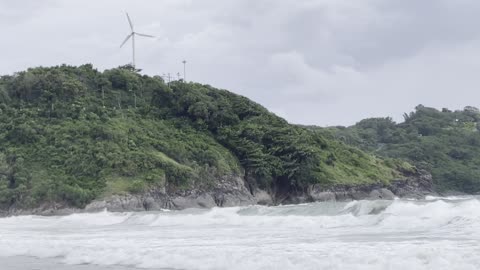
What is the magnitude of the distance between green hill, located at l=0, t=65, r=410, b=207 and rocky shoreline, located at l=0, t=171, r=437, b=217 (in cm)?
67

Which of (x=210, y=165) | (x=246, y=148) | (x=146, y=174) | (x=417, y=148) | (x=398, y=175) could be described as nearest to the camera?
(x=146, y=174)

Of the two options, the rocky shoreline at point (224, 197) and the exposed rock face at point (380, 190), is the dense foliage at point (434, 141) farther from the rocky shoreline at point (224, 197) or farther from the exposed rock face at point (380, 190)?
the rocky shoreline at point (224, 197)

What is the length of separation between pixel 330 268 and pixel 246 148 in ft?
172

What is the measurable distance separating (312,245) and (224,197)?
138 feet

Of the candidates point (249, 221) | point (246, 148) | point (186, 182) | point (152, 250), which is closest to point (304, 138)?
point (246, 148)

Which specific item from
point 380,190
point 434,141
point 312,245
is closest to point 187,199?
point 380,190

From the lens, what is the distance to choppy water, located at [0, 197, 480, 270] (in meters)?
13.8

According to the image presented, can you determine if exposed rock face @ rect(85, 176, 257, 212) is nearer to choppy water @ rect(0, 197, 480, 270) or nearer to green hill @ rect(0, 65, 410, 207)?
green hill @ rect(0, 65, 410, 207)

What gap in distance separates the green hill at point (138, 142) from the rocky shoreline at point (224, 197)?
67cm

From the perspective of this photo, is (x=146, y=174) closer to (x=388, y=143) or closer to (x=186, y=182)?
(x=186, y=182)

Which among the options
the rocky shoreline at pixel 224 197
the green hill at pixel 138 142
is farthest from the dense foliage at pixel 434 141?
the green hill at pixel 138 142

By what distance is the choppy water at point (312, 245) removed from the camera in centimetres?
1378

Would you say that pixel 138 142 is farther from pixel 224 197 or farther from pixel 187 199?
pixel 224 197

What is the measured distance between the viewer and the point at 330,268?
13.6 meters
